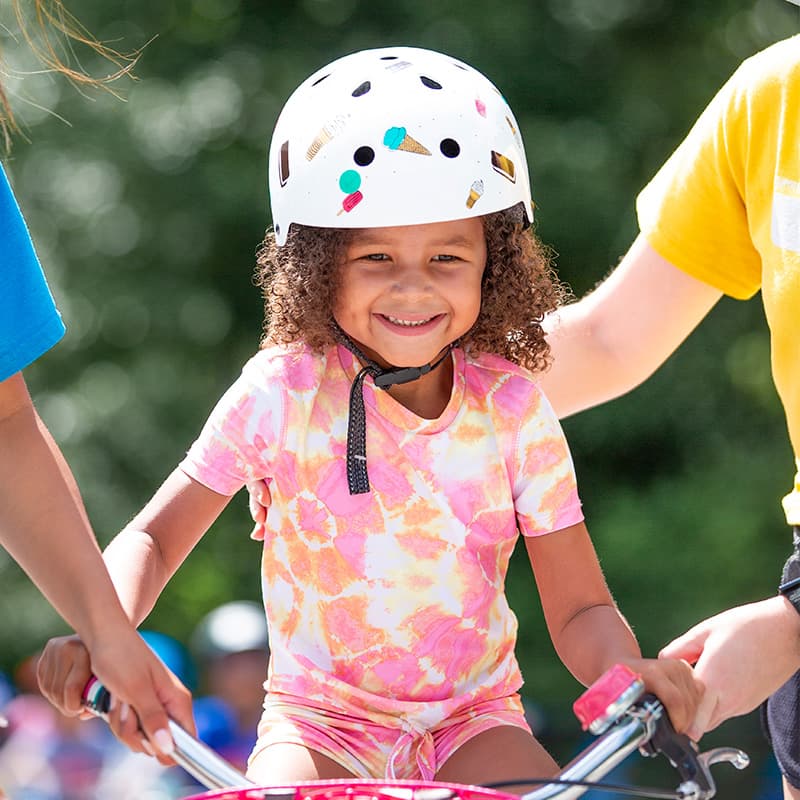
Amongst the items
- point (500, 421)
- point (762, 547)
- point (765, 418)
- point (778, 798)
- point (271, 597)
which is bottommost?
point (778, 798)

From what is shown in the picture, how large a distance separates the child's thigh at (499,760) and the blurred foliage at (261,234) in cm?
481

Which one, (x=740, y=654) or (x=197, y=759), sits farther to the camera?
(x=740, y=654)

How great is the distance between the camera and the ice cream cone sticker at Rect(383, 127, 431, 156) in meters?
2.50

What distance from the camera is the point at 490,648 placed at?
2578 mm

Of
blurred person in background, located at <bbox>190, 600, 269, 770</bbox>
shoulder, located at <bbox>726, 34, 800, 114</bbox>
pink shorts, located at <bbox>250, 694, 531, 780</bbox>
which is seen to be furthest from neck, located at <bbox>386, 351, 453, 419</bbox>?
blurred person in background, located at <bbox>190, 600, 269, 770</bbox>

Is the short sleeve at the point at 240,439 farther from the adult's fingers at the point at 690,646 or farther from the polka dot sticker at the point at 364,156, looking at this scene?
the adult's fingers at the point at 690,646

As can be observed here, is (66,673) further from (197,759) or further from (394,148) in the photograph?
(394,148)

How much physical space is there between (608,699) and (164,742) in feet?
1.90

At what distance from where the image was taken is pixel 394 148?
2496 millimetres

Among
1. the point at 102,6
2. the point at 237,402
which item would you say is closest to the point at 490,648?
the point at 237,402

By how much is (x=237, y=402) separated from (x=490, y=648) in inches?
23.5

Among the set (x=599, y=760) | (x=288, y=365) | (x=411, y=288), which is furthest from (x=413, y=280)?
(x=599, y=760)

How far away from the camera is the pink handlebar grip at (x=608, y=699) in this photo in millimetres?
1935

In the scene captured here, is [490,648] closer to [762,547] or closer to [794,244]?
[794,244]
